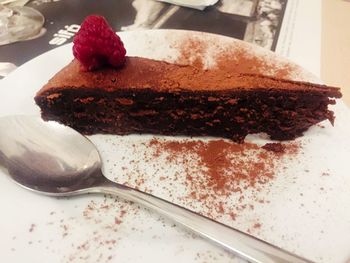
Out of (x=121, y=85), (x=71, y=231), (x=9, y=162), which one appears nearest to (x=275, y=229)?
(x=71, y=231)

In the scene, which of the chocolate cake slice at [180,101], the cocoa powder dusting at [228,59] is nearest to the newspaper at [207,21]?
the cocoa powder dusting at [228,59]

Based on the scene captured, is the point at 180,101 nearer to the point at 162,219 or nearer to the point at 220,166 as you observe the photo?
the point at 220,166

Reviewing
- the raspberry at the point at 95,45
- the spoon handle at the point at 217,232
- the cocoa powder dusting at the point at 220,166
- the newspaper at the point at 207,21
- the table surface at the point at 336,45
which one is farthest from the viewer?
the newspaper at the point at 207,21

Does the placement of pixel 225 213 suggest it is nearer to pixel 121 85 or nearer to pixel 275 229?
pixel 275 229

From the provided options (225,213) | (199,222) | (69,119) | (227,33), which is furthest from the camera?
(227,33)

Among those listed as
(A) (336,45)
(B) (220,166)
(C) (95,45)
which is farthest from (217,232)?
(A) (336,45)

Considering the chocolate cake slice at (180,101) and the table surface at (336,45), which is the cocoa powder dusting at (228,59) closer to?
the chocolate cake slice at (180,101)
